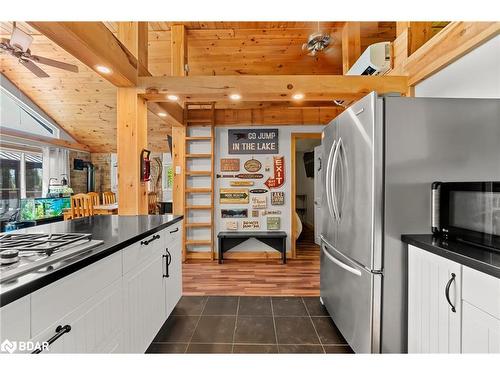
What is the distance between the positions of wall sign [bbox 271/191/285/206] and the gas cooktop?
320 centimetres

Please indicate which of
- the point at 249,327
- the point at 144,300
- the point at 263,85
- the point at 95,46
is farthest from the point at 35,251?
the point at 263,85

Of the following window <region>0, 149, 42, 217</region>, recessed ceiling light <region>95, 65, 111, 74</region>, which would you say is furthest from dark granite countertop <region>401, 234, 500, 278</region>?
window <region>0, 149, 42, 217</region>

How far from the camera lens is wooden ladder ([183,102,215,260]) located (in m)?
4.19

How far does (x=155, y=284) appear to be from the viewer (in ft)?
5.94

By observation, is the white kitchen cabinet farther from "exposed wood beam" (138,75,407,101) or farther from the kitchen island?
"exposed wood beam" (138,75,407,101)

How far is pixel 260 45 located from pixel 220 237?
291 centimetres

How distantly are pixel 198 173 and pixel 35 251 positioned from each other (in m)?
3.21

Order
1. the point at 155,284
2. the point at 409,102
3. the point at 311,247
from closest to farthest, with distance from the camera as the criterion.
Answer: the point at 409,102 → the point at 155,284 → the point at 311,247

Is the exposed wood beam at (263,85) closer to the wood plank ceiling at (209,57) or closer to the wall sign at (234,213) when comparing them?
the wood plank ceiling at (209,57)

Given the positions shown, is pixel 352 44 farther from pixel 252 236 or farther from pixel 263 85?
pixel 252 236

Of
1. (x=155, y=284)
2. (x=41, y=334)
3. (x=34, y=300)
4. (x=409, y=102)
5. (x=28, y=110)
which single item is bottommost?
(x=155, y=284)

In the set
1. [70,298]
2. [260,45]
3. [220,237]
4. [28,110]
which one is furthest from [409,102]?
[28,110]

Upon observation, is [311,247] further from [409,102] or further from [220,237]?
[409,102]

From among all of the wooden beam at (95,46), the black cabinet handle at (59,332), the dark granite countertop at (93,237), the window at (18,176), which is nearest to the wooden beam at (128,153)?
the wooden beam at (95,46)
